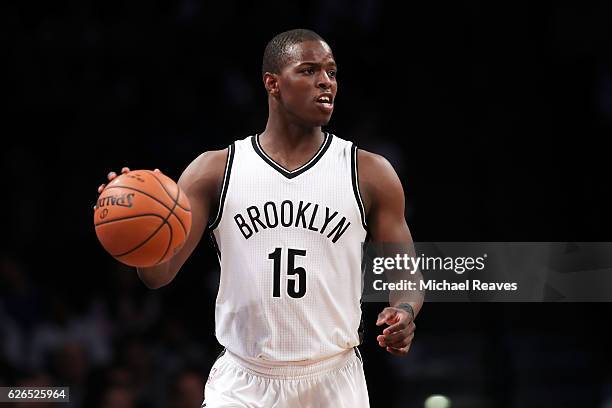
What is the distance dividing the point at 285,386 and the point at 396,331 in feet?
1.98

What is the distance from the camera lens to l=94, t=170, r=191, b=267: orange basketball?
12.7ft

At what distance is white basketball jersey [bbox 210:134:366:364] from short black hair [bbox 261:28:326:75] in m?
0.44

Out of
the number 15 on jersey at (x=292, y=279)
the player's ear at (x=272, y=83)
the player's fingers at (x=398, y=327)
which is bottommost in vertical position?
the player's fingers at (x=398, y=327)

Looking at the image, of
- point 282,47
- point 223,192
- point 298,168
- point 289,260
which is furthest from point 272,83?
point 289,260

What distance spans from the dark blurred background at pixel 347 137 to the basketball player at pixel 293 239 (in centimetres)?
265

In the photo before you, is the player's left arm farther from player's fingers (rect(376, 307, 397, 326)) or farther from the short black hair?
the short black hair

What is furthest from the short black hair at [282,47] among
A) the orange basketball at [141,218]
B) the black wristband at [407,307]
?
the black wristband at [407,307]

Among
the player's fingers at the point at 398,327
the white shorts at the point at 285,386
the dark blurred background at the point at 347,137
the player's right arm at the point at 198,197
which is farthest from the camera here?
the dark blurred background at the point at 347,137

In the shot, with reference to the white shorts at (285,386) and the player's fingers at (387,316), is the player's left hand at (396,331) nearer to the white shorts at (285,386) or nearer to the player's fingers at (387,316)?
the player's fingers at (387,316)

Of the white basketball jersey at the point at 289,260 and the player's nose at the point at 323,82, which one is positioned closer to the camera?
the white basketball jersey at the point at 289,260

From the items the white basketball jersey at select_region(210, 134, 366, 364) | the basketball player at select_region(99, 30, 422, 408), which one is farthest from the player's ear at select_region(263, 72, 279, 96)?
the white basketball jersey at select_region(210, 134, 366, 364)

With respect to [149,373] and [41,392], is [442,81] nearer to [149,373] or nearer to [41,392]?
[149,373]

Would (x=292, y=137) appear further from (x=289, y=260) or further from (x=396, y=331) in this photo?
(x=396, y=331)

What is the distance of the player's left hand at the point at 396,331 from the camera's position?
3.82 m
